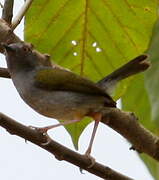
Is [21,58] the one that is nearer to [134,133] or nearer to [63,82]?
[63,82]

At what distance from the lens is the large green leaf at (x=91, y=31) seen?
195cm

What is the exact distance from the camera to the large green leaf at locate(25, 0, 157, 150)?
1947 millimetres

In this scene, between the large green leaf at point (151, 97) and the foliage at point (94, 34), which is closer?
the large green leaf at point (151, 97)

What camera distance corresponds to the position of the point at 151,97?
136 cm

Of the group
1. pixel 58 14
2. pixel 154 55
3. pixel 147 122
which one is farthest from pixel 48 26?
pixel 154 55

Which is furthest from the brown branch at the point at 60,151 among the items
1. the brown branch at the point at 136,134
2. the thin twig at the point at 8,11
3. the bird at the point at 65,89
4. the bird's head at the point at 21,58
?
the bird's head at the point at 21,58

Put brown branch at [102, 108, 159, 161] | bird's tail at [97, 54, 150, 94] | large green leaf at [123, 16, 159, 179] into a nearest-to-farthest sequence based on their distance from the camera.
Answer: large green leaf at [123, 16, 159, 179] → brown branch at [102, 108, 159, 161] → bird's tail at [97, 54, 150, 94]

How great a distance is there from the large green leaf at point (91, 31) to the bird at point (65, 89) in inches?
1.5

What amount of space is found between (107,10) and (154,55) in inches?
26.7

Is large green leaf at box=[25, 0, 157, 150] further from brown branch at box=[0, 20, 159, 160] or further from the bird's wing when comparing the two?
brown branch at box=[0, 20, 159, 160]

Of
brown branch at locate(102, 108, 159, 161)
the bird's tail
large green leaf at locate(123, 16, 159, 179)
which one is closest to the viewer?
large green leaf at locate(123, 16, 159, 179)

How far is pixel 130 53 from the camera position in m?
1.98

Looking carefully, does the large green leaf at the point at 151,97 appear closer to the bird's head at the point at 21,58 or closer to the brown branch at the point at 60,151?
the brown branch at the point at 60,151

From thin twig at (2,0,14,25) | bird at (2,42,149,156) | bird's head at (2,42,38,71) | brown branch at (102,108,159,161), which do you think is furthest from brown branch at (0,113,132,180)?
bird's head at (2,42,38,71)
